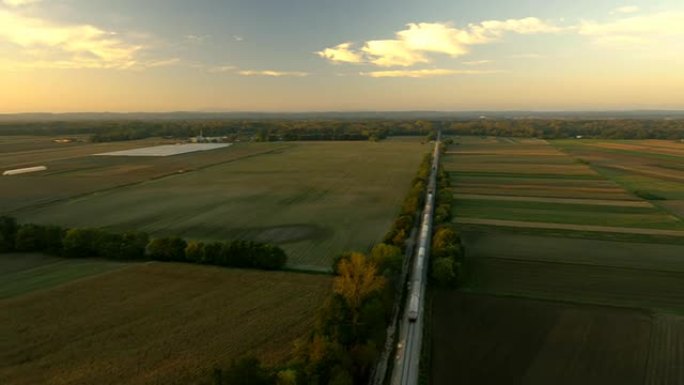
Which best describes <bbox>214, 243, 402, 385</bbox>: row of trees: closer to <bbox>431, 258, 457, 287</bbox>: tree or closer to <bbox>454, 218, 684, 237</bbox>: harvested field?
<bbox>431, 258, 457, 287</bbox>: tree

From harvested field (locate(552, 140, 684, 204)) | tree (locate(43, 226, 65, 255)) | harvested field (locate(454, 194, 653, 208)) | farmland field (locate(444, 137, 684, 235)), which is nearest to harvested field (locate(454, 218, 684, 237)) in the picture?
farmland field (locate(444, 137, 684, 235))

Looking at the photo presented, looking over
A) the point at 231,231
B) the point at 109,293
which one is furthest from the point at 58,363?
the point at 231,231

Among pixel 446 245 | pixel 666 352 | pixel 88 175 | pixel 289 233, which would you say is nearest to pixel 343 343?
pixel 446 245

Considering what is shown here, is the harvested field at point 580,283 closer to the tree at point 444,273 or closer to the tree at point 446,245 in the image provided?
the tree at point 444,273

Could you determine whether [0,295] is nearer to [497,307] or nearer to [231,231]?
[231,231]

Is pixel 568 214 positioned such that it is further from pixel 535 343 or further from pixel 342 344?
pixel 342 344

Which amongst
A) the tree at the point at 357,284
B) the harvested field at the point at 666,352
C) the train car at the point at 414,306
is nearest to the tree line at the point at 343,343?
the tree at the point at 357,284
